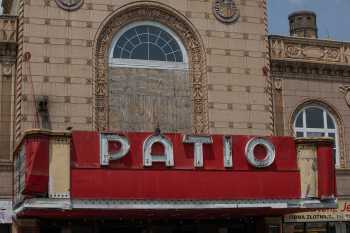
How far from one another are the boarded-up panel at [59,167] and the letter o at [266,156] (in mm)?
6353

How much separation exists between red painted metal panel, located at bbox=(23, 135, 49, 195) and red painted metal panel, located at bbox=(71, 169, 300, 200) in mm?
994

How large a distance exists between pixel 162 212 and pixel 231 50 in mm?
8161

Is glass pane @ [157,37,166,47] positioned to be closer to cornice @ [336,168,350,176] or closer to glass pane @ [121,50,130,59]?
glass pane @ [121,50,130,59]

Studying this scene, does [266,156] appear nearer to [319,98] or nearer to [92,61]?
[319,98]

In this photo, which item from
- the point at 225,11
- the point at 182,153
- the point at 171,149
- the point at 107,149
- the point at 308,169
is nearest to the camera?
the point at 107,149

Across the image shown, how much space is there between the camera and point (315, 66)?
31.2 metres

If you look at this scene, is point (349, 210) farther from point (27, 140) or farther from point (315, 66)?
point (27, 140)

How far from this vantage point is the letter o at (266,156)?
2423 centimetres

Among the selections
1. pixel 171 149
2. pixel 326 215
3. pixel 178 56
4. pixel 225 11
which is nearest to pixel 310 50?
pixel 225 11

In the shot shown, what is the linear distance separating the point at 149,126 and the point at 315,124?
26.9 feet

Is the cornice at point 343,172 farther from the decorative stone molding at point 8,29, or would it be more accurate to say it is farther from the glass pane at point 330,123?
the decorative stone molding at point 8,29

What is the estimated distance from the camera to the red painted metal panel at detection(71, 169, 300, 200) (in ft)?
72.9

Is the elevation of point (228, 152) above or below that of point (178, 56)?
below

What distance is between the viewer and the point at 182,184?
2328cm
